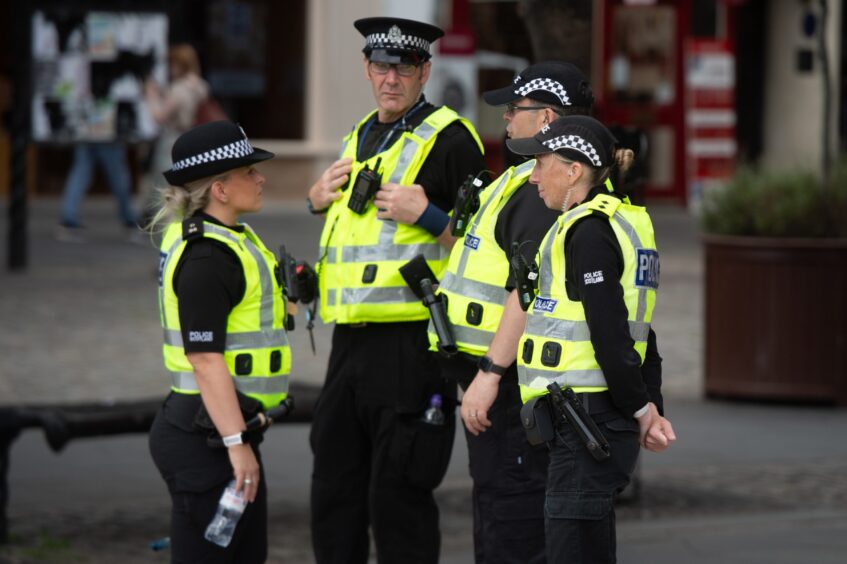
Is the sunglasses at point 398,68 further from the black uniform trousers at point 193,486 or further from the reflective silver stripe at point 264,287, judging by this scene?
the black uniform trousers at point 193,486

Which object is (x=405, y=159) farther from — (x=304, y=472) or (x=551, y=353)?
(x=304, y=472)

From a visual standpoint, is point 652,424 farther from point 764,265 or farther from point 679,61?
point 679,61

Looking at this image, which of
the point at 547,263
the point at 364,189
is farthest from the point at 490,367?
the point at 364,189

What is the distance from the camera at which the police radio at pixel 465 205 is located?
16.4 ft

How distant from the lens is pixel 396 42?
533cm

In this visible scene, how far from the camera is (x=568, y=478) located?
14.1ft

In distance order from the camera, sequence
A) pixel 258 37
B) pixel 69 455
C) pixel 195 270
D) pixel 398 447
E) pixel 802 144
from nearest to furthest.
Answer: pixel 195 270 < pixel 398 447 < pixel 69 455 < pixel 258 37 < pixel 802 144

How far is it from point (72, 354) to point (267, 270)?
5.98 m

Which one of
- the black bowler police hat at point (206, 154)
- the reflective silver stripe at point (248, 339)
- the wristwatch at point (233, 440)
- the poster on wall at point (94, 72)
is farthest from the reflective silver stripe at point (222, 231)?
the poster on wall at point (94, 72)

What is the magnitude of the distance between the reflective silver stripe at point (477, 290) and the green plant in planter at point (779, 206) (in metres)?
4.67

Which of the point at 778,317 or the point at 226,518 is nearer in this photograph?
the point at 226,518

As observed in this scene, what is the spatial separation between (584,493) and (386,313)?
123cm

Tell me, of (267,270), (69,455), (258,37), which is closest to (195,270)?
(267,270)

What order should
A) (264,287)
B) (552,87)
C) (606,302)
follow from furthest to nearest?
1. (552,87)
2. (264,287)
3. (606,302)
